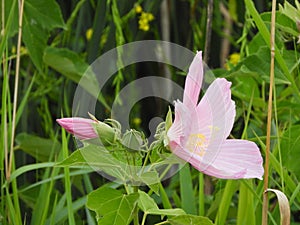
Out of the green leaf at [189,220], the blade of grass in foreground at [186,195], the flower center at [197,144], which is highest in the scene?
the flower center at [197,144]

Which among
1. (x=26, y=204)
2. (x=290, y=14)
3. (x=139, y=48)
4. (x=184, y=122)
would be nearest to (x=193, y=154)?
(x=184, y=122)

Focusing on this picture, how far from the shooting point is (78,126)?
27.3 inches

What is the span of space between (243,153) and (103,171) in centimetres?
14

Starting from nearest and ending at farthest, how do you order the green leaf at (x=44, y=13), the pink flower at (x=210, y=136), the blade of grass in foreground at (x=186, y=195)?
the pink flower at (x=210, y=136), the blade of grass in foreground at (x=186, y=195), the green leaf at (x=44, y=13)

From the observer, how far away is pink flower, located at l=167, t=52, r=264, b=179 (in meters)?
0.68

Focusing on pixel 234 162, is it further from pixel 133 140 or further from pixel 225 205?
pixel 225 205

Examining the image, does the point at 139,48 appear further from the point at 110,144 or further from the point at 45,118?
the point at 110,144

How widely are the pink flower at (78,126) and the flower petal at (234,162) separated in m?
0.10

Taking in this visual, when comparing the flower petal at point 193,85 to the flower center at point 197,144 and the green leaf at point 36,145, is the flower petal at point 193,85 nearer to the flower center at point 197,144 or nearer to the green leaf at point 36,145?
the flower center at point 197,144

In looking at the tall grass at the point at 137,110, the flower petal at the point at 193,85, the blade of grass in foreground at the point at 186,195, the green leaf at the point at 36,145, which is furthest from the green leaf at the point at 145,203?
the green leaf at the point at 36,145

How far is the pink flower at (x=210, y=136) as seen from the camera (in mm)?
678

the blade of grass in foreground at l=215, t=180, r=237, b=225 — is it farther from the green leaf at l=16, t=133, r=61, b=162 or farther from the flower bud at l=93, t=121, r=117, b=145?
the green leaf at l=16, t=133, r=61, b=162

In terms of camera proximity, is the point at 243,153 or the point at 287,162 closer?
the point at 243,153

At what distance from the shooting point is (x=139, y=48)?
1592 millimetres
